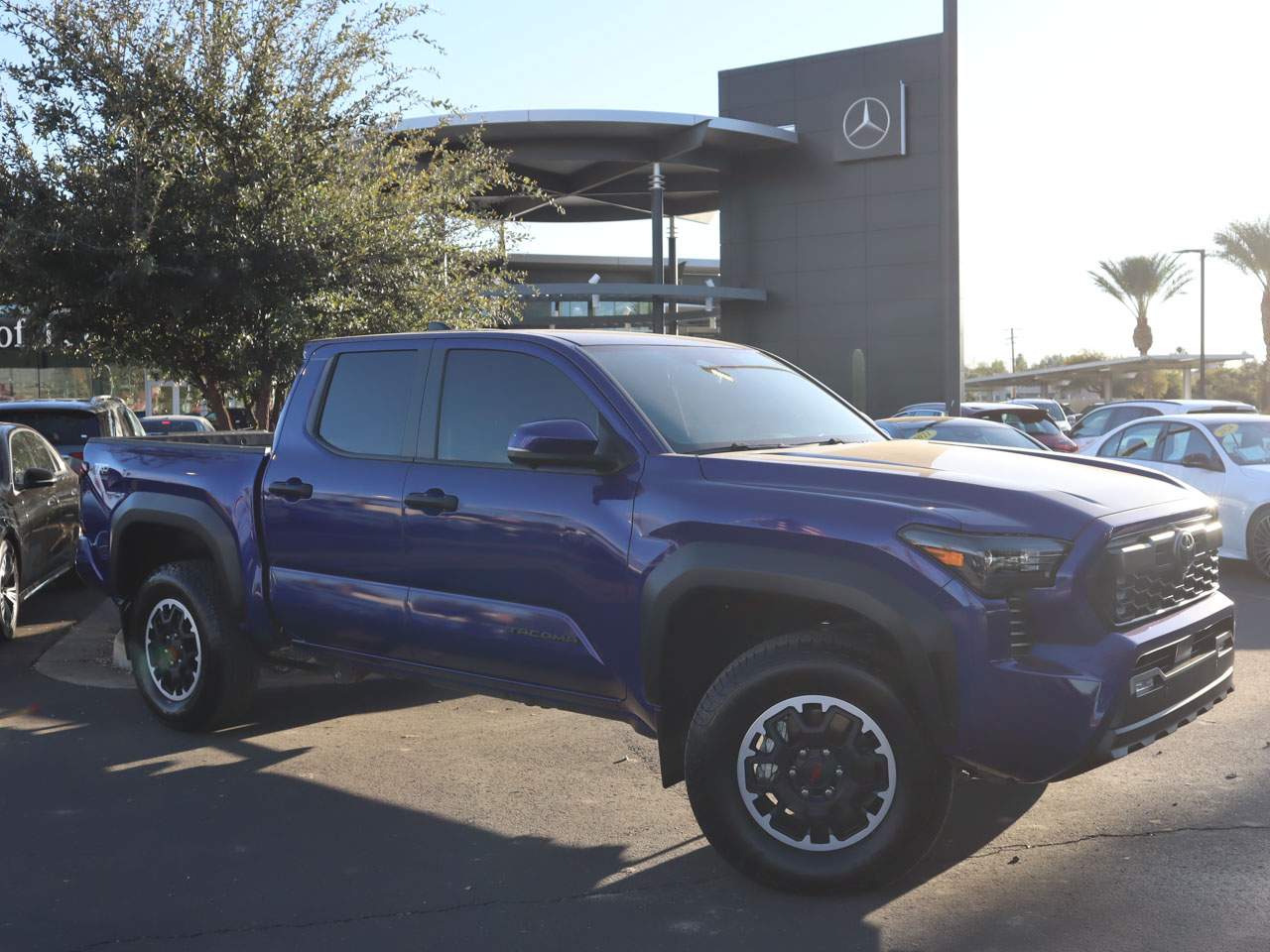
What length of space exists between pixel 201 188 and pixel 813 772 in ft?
26.9

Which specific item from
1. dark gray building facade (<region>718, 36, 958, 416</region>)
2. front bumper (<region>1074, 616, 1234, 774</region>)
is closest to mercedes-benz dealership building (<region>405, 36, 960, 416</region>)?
dark gray building facade (<region>718, 36, 958, 416</region>)

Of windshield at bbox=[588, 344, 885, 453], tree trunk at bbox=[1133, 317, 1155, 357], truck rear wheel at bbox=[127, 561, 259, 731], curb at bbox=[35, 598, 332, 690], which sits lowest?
curb at bbox=[35, 598, 332, 690]

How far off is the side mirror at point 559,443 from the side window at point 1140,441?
9794 millimetres

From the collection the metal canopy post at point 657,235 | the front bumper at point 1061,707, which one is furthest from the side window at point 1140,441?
the metal canopy post at point 657,235

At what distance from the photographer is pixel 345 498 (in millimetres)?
5457

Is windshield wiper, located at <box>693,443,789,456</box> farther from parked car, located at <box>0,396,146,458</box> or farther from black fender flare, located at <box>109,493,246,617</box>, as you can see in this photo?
parked car, located at <box>0,396,146,458</box>

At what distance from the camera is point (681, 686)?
458 centimetres

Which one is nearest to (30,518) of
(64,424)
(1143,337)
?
(64,424)

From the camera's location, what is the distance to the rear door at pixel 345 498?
531cm

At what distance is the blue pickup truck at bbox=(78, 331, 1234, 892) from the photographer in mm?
3910

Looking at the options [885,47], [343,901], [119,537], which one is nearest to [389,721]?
[119,537]

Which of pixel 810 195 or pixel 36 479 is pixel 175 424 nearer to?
pixel 36 479

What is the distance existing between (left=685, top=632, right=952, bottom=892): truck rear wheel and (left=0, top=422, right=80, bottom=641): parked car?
6.46m

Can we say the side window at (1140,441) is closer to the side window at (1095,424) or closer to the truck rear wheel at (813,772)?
the side window at (1095,424)
